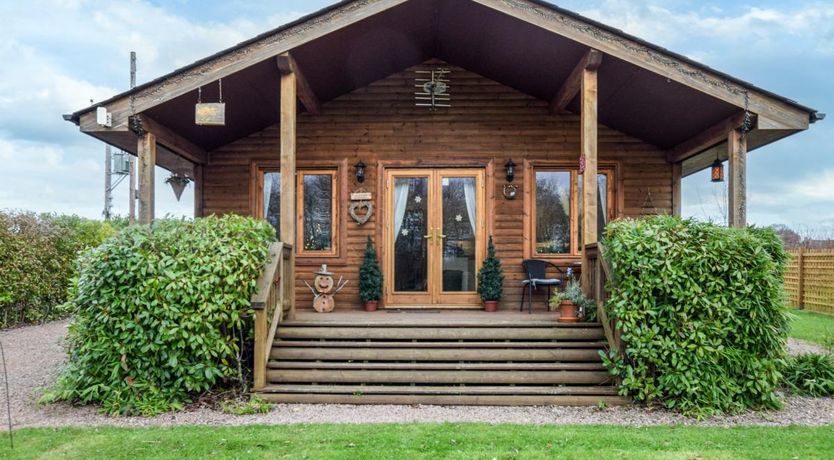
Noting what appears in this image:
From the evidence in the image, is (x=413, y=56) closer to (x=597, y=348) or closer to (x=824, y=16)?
(x=597, y=348)

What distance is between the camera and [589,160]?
520 centimetres

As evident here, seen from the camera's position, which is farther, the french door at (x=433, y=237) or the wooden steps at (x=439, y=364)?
the french door at (x=433, y=237)

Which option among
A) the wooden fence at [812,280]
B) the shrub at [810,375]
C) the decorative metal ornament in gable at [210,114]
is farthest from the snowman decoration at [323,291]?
the wooden fence at [812,280]

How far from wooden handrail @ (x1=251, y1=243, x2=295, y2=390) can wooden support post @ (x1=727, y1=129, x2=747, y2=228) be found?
14.5 feet

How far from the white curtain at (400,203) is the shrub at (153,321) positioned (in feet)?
9.87

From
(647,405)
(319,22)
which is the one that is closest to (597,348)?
(647,405)

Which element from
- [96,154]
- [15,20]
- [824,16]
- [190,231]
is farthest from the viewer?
[96,154]

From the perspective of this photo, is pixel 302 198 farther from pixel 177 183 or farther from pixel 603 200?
pixel 603 200

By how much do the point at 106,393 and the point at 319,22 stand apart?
12.4 ft

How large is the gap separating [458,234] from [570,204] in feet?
5.14

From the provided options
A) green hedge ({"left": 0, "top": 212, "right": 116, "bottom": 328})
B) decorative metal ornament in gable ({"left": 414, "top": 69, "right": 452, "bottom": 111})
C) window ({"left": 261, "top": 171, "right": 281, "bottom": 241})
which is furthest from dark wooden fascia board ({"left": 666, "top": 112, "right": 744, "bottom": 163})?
green hedge ({"left": 0, "top": 212, "right": 116, "bottom": 328})

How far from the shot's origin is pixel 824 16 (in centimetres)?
1110

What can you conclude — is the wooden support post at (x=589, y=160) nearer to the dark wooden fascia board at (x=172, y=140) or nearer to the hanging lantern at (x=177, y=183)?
the dark wooden fascia board at (x=172, y=140)

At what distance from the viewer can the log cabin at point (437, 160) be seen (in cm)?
470
